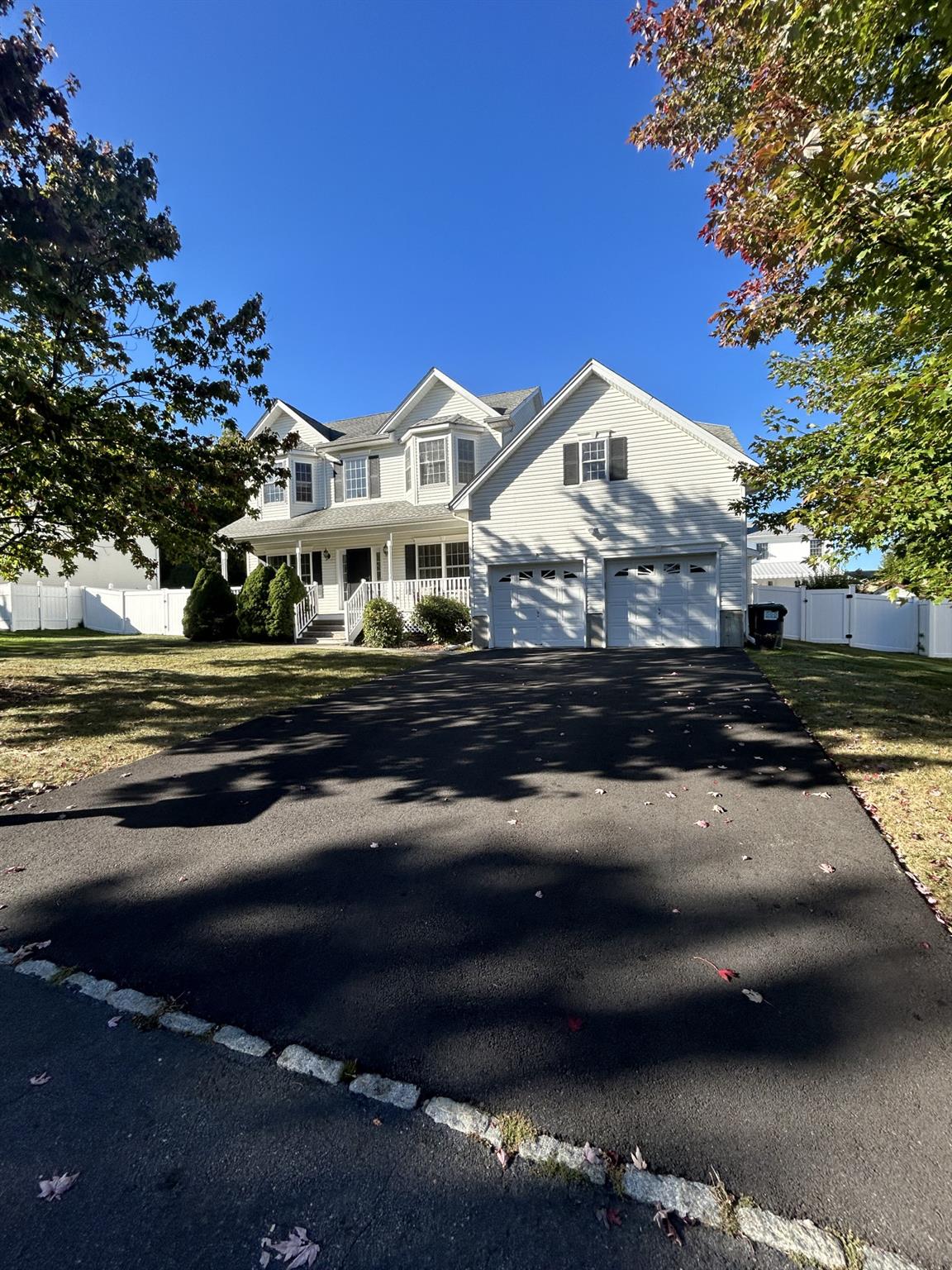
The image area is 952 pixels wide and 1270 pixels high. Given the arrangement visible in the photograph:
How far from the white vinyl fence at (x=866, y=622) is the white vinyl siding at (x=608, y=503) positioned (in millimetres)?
3985

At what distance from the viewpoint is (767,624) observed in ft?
52.5

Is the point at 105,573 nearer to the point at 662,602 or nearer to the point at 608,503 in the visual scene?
the point at 608,503

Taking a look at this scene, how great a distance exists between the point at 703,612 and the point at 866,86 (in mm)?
12119

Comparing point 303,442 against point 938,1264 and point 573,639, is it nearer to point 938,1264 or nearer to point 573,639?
point 573,639

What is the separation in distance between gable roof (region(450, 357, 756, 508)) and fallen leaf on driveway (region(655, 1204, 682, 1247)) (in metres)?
15.5

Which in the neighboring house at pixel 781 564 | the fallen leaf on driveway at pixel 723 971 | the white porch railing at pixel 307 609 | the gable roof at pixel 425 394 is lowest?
the fallen leaf on driveway at pixel 723 971

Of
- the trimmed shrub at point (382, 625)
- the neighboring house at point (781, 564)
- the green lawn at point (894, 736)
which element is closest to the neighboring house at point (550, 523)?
the trimmed shrub at point (382, 625)

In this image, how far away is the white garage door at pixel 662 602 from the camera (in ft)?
52.5

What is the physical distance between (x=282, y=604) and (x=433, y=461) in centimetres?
681

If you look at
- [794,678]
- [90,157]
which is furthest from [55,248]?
[794,678]

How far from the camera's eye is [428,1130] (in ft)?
6.57

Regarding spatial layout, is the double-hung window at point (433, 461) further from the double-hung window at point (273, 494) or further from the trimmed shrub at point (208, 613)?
the trimmed shrub at point (208, 613)

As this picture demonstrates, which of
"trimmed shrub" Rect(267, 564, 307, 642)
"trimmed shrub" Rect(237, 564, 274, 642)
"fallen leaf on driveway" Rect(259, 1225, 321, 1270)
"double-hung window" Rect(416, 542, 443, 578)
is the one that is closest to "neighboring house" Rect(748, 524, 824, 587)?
"double-hung window" Rect(416, 542, 443, 578)

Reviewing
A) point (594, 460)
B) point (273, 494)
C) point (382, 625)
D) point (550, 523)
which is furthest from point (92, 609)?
point (594, 460)
